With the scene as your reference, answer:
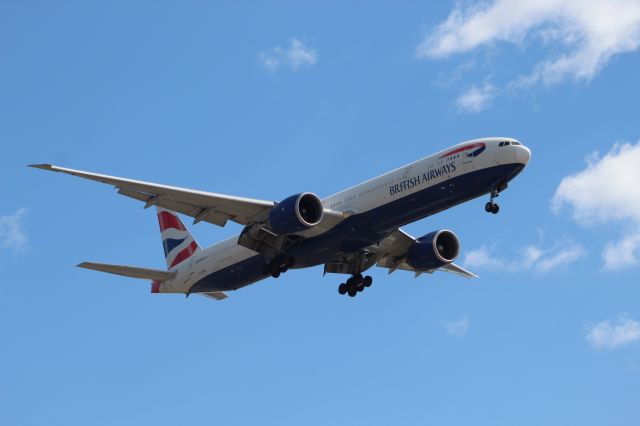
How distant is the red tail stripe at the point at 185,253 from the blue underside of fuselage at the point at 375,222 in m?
4.47

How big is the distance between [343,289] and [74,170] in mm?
15896

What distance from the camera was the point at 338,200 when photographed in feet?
142

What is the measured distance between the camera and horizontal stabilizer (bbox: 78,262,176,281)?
143 feet

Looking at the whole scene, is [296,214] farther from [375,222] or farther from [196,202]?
[196,202]

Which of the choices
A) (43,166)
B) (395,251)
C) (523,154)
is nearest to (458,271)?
(395,251)

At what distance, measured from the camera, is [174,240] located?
2056 inches

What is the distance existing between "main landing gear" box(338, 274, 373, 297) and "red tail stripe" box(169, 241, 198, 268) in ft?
27.2

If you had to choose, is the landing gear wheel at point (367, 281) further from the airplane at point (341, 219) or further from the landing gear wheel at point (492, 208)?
the landing gear wheel at point (492, 208)

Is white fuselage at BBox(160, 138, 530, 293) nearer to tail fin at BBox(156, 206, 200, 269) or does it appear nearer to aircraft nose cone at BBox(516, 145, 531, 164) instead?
aircraft nose cone at BBox(516, 145, 531, 164)

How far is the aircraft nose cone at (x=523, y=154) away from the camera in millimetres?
39750

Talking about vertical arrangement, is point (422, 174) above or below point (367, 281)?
above

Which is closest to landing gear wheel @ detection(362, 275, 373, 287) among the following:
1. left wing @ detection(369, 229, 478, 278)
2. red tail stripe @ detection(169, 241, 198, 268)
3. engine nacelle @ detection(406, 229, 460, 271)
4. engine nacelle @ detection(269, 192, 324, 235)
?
left wing @ detection(369, 229, 478, 278)

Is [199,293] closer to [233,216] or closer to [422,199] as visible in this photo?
[233,216]

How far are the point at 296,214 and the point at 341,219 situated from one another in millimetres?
2633
